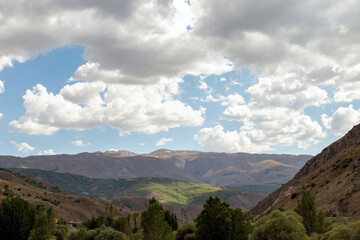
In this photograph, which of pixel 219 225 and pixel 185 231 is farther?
pixel 185 231

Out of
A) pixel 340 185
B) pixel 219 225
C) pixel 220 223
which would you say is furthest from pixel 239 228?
pixel 340 185

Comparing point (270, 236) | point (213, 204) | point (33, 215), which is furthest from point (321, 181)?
point (33, 215)

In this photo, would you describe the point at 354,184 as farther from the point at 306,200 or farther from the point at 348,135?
the point at 348,135

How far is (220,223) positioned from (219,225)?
1.51ft

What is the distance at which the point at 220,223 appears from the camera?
6097 cm

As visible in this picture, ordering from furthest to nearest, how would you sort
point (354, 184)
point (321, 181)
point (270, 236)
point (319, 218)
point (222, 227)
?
point (321, 181) < point (354, 184) < point (319, 218) < point (222, 227) < point (270, 236)

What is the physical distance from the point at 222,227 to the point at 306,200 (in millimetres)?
23205

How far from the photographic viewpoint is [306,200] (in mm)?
68562

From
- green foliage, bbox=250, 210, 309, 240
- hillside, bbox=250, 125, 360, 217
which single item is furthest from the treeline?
hillside, bbox=250, 125, 360, 217

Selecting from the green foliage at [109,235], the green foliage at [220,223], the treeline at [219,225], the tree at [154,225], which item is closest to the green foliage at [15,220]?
the treeline at [219,225]

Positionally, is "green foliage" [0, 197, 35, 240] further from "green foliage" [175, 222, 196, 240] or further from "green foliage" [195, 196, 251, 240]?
"green foliage" [195, 196, 251, 240]

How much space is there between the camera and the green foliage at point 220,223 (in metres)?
59.8

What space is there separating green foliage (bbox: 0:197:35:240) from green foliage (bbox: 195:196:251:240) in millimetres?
55680

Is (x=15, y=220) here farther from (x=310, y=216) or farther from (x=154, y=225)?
(x=310, y=216)
